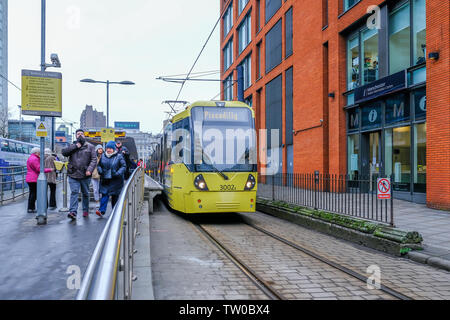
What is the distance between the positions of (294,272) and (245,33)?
29358mm

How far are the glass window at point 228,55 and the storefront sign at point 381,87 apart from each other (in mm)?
22446

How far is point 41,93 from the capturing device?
8.80 m

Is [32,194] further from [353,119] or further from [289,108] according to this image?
[289,108]

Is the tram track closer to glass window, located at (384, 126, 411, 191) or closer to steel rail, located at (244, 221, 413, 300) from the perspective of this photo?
steel rail, located at (244, 221, 413, 300)

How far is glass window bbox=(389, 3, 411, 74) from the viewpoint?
13.6 meters

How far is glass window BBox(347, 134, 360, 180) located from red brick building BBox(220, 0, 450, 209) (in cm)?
4

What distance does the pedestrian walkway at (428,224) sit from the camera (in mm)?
6584

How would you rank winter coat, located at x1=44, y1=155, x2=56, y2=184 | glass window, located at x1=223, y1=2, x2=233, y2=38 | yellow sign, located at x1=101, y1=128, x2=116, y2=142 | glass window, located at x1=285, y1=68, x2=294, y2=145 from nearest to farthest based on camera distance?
winter coat, located at x1=44, y1=155, x2=56, y2=184, yellow sign, located at x1=101, y1=128, x2=116, y2=142, glass window, located at x1=285, y1=68, x2=294, y2=145, glass window, located at x1=223, y1=2, x2=233, y2=38

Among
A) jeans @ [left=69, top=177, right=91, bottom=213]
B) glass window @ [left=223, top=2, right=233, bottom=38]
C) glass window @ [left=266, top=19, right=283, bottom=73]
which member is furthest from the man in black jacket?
glass window @ [left=223, top=2, right=233, bottom=38]

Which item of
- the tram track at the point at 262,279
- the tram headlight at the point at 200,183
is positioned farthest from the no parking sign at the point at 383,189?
the tram headlight at the point at 200,183

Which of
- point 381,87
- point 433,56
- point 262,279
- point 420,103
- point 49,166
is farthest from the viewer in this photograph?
point 381,87

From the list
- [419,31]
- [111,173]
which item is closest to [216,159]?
[111,173]

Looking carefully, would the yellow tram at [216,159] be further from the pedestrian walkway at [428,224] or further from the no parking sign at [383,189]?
the pedestrian walkway at [428,224]
